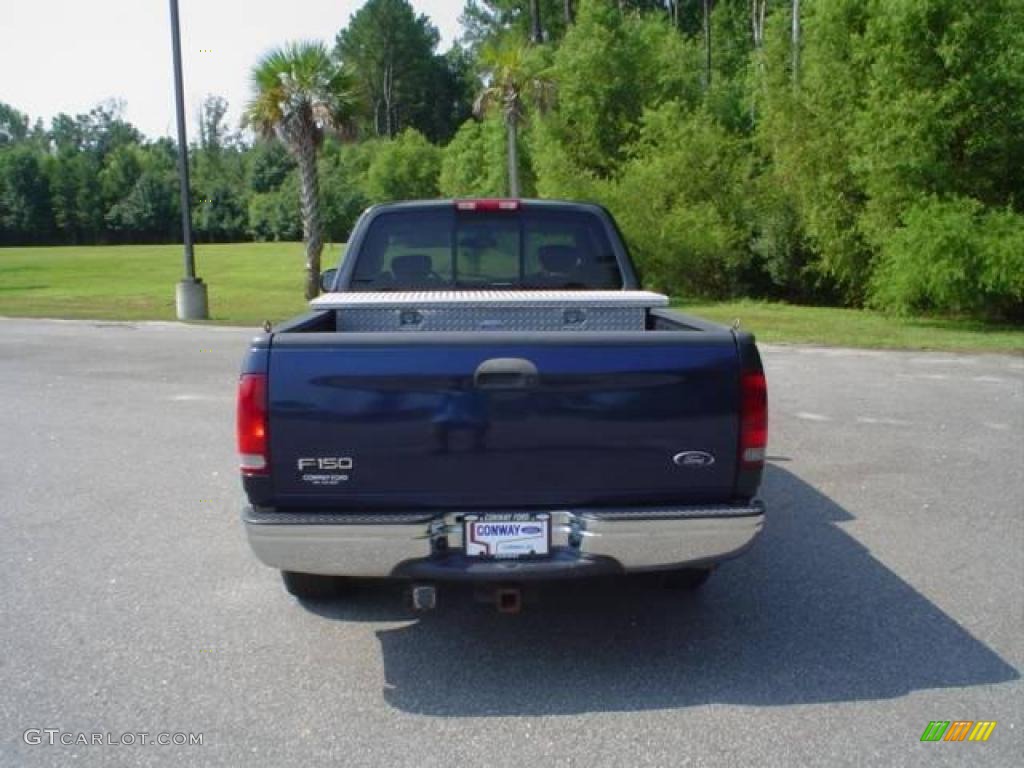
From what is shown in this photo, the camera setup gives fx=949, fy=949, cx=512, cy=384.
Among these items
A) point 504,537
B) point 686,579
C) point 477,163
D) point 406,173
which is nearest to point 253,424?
point 504,537

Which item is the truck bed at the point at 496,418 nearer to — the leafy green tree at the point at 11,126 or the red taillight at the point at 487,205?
the red taillight at the point at 487,205

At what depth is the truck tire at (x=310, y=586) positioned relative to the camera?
458cm

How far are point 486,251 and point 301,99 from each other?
19.2m

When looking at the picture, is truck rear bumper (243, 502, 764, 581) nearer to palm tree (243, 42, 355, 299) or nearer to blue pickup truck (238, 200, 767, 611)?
blue pickup truck (238, 200, 767, 611)

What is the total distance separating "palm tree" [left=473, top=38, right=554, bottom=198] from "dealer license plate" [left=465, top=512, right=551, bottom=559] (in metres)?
24.2

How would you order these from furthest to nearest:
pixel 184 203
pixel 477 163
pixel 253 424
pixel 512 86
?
pixel 477 163 → pixel 512 86 → pixel 184 203 → pixel 253 424

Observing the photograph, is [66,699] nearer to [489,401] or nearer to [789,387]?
[489,401]

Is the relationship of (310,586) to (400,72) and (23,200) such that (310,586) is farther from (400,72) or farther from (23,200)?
(23,200)


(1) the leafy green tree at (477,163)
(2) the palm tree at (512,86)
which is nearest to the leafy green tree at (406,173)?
(1) the leafy green tree at (477,163)

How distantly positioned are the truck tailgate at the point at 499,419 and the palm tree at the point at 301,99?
20006 mm

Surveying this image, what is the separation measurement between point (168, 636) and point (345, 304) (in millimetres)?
1767

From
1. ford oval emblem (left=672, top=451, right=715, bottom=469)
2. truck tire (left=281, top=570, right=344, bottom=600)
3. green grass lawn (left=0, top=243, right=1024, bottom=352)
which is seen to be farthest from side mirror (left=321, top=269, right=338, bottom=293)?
Result: green grass lawn (left=0, top=243, right=1024, bottom=352)

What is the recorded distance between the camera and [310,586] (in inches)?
183

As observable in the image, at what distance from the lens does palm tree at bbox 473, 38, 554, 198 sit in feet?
91.4
